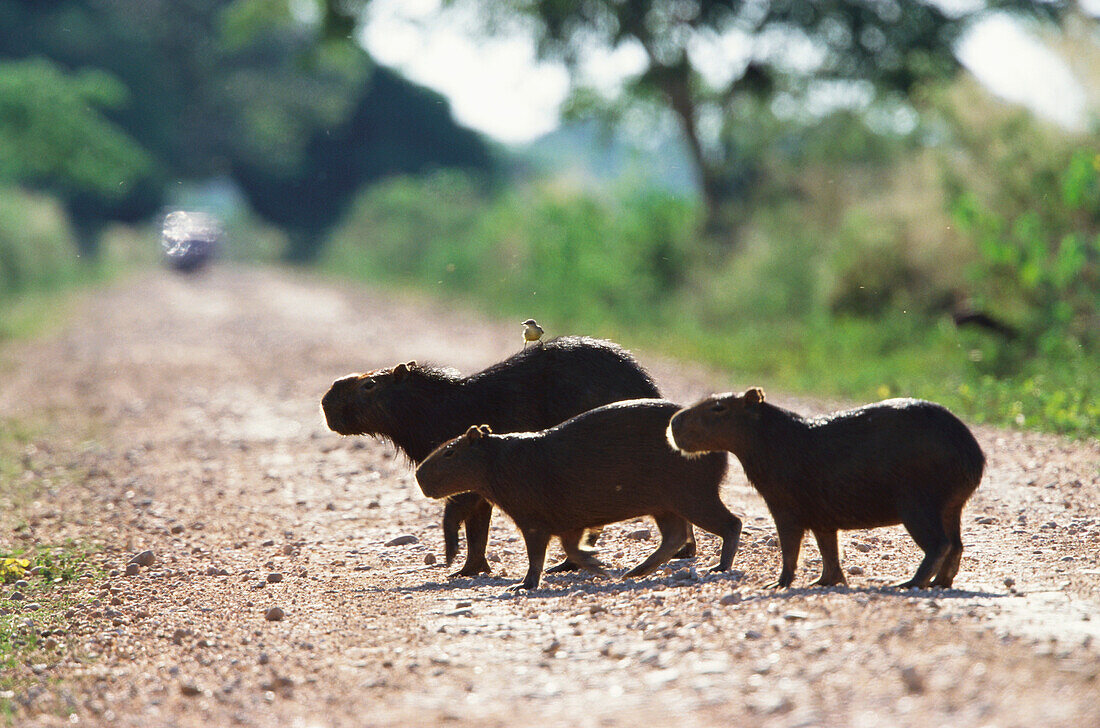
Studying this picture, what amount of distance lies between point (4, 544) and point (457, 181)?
3655cm

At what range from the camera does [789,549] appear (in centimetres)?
552

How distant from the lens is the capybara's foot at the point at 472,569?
21.0 ft

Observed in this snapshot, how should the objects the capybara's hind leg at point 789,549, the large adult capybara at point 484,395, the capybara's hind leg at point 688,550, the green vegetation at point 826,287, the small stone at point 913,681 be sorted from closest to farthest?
the small stone at point 913,681 → the capybara's hind leg at point 789,549 → the capybara's hind leg at point 688,550 → the large adult capybara at point 484,395 → the green vegetation at point 826,287

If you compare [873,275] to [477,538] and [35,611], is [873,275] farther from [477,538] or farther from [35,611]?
[35,611]

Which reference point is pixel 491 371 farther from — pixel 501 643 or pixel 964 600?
pixel 964 600

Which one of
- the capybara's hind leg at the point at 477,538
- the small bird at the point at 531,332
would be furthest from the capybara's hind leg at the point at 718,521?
the small bird at the point at 531,332

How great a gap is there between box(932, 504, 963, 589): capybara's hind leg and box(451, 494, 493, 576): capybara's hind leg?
2190 mm

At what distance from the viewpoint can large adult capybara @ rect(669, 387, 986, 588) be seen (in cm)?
521

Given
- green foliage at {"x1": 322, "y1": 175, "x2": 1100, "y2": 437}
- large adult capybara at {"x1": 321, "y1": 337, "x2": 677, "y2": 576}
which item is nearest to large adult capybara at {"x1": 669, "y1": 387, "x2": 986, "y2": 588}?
large adult capybara at {"x1": 321, "y1": 337, "x2": 677, "y2": 576}

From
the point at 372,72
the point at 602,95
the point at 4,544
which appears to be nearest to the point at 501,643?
the point at 4,544

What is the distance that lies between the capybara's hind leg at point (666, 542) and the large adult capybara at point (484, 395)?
2.71 feet

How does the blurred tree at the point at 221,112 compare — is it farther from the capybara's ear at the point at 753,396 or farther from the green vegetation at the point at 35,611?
the capybara's ear at the point at 753,396

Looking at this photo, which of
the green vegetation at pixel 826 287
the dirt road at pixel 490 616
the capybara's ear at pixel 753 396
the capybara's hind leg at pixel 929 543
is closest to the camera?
the dirt road at pixel 490 616

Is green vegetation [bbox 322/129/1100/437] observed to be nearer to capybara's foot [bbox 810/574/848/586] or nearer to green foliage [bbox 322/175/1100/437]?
green foliage [bbox 322/175/1100/437]
